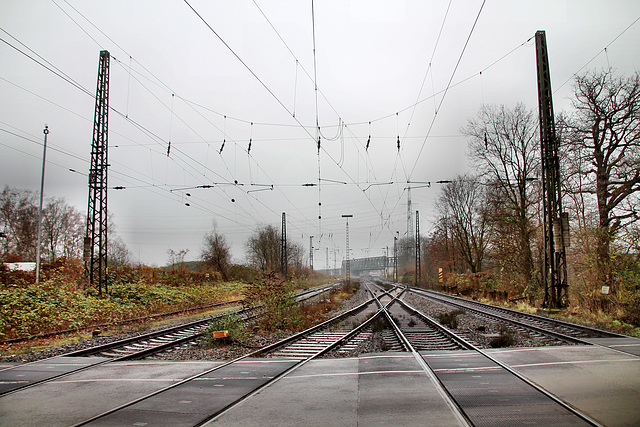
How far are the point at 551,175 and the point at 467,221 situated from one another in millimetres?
30036

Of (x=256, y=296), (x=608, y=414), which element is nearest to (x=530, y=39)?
(x=256, y=296)

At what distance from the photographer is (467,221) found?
50.4m

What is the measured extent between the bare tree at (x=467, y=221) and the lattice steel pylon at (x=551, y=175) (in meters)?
25.8

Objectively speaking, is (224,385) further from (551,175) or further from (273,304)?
(551,175)

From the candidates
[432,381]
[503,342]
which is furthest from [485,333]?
[432,381]

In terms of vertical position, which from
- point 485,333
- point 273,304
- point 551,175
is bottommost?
point 485,333

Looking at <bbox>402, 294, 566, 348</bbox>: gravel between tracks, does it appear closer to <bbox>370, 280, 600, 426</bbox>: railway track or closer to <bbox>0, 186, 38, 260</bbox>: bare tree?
<bbox>370, 280, 600, 426</bbox>: railway track

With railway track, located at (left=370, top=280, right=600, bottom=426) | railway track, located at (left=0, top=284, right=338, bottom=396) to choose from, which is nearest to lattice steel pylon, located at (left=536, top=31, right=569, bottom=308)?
railway track, located at (left=370, top=280, right=600, bottom=426)

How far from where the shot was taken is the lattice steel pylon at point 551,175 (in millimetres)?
20422

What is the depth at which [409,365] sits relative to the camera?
367 inches

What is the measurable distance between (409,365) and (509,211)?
28.0 m

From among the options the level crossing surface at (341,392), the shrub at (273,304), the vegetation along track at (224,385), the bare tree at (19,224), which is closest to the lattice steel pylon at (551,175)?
the level crossing surface at (341,392)

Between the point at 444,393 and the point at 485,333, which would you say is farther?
the point at 485,333

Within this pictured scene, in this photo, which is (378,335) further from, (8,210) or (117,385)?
(8,210)
